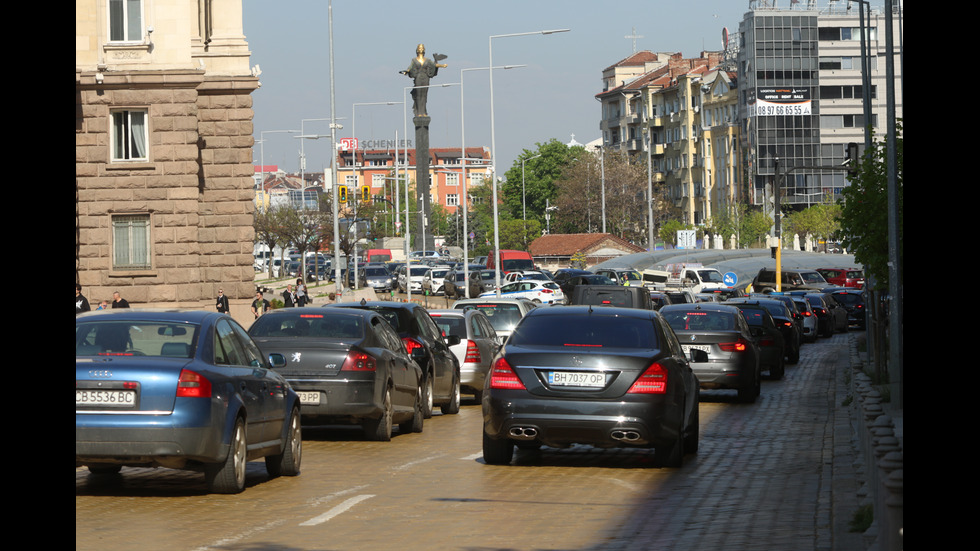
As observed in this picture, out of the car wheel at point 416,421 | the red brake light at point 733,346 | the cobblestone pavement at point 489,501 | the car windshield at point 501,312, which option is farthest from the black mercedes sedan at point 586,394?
the car windshield at point 501,312

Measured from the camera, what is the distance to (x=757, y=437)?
1816 centimetres

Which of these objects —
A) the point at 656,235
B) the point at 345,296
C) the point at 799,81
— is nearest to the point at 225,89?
the point at 345,296

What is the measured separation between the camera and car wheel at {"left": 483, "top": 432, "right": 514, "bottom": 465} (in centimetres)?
1434

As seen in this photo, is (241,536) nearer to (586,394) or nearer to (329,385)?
(586,394)

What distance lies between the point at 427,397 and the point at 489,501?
835cm

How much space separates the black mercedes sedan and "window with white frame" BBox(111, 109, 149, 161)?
28736 mm

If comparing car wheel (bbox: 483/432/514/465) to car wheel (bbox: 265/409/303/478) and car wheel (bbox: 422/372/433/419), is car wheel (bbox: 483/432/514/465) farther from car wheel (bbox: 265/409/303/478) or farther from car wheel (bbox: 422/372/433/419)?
car wheel (bbox: 422/372/433/419)

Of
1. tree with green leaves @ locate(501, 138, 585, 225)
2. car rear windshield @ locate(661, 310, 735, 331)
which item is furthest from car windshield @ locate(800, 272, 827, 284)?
tree with green leaves @ locate(501, 138, 585, 225)

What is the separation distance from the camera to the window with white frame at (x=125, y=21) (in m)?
42.1

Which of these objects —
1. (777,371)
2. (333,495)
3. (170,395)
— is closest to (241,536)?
(170,395)

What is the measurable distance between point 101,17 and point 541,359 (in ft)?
101

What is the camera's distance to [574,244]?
115875 mm
